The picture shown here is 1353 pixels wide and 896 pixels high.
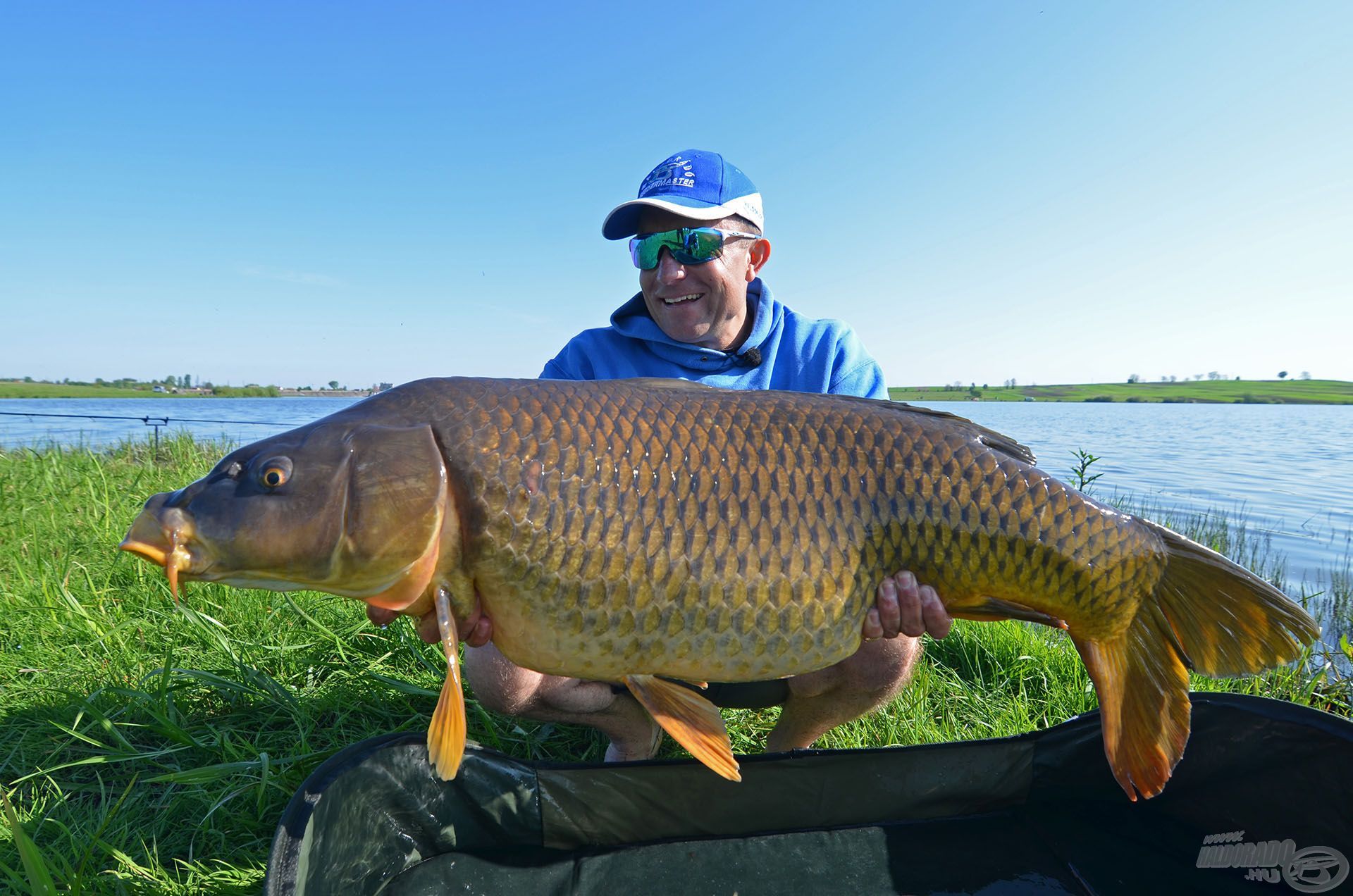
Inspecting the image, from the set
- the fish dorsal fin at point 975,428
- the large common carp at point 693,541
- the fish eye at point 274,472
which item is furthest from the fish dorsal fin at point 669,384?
the fish eye at point 274,472

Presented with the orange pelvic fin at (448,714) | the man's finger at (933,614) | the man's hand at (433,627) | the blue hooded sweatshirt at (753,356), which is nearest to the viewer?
the orange pelvic fin at (448,714)

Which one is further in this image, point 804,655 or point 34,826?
point 34,826

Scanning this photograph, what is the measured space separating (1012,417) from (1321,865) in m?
24.6

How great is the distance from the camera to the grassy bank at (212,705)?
1549 mm

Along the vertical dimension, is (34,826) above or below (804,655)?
below

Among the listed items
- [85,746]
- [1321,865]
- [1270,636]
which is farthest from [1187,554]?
[85,746]

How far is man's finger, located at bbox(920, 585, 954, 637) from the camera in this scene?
148 centimetres

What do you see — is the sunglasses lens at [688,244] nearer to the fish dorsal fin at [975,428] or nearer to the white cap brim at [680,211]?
the white cap brim at [680,211]

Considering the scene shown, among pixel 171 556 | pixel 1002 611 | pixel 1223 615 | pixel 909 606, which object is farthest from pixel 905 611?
pixel 171 556

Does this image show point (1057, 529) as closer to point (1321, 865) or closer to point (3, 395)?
point (1321, 865)

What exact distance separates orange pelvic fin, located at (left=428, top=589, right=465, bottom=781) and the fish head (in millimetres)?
72

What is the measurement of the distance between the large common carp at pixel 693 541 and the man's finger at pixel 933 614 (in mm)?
28

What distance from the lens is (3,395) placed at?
113ft

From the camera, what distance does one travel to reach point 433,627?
1.43 m
